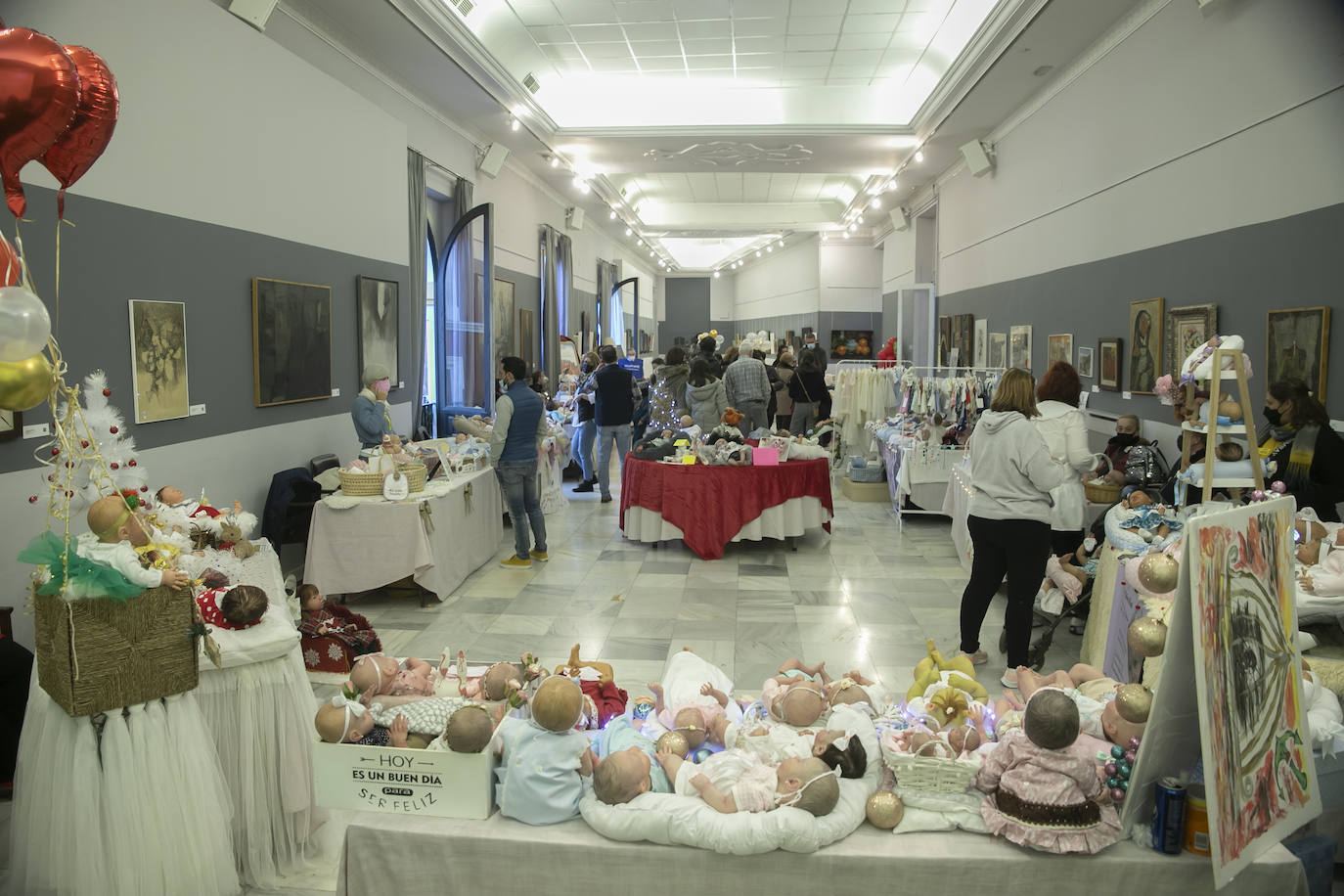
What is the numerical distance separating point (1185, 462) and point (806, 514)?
3.80m

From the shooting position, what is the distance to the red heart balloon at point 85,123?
7.88ft

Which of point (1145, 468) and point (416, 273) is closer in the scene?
point (1145, 468)

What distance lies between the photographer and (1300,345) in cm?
463

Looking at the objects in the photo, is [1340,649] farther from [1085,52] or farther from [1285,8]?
[1085,52]

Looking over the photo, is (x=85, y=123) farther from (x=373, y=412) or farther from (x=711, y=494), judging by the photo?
(x=711, y=494)

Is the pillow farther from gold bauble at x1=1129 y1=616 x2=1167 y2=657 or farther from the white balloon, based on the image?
the white balloon

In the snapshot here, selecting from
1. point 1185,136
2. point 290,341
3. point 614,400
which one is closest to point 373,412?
point 290,341

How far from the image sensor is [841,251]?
2111cm

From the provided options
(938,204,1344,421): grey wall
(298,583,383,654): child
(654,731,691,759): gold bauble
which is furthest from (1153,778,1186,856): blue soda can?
(298,583,383,654): child

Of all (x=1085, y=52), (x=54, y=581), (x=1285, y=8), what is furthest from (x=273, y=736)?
(x=1085, y=52)

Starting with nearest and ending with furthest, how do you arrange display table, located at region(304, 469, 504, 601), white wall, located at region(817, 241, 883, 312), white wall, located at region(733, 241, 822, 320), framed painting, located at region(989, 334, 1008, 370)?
display table, located at region(304, 469, 504, 601), framed painting, located at region(989, 334, 1008, 370), white wall, located at region(817, 241, 883, 312), white wall, located at region(733, 241, 822, 320)

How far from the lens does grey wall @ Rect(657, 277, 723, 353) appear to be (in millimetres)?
33312

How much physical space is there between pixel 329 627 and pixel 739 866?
126 inches

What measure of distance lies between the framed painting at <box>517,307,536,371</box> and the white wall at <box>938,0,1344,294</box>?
6454 mm
